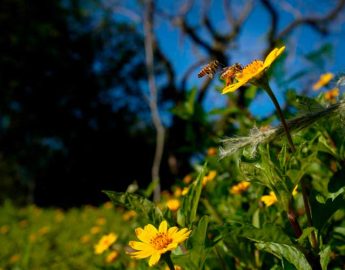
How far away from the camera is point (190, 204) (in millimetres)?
1017

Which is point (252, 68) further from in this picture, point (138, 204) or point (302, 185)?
point (138, 204)

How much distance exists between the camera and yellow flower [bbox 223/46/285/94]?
79cm

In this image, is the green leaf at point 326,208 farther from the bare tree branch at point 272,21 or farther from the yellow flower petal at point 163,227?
the bare tree branch at point 272,21

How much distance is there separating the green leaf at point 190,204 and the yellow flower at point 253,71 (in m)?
0.24

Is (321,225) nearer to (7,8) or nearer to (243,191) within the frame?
(243,191)

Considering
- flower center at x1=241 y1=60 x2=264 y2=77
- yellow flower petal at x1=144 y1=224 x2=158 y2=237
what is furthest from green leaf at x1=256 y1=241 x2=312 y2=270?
flower center at x1=241 y1=60 x2=264 y2=77

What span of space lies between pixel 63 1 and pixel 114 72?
3.77 meters

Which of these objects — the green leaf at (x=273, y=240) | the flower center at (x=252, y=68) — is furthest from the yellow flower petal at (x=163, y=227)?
the flower center at (x=252, y=68)

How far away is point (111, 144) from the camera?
17984 mm

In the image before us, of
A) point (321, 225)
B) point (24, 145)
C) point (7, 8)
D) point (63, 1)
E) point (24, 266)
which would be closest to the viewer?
point (321, 225)

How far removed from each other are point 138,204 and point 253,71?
434mm

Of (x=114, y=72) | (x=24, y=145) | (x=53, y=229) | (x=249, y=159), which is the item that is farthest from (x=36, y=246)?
(x=114, y=72)

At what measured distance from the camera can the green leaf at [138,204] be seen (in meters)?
1.01

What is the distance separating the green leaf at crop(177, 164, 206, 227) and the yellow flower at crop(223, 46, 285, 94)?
0.80 feet
